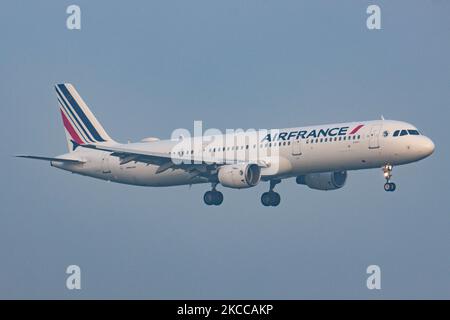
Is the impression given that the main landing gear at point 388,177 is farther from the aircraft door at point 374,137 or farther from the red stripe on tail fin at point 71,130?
the red stripe on tail fin at point 71,130

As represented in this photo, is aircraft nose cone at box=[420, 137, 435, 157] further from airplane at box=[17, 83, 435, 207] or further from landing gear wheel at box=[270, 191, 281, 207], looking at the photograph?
landing gear wheel at box=[270, 191, 281, 207]

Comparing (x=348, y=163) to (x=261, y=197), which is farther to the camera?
(x=261, y=197)

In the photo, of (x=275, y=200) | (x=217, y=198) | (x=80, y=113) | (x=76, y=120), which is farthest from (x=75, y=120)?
(x=275, y=200)

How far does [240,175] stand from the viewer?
274 feet

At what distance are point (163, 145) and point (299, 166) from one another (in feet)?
36.6

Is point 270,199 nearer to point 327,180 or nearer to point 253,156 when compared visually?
point 327,180

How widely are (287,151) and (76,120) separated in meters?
20.3

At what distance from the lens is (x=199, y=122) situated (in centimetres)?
9119

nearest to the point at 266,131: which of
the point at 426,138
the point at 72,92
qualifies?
the point at 426,138

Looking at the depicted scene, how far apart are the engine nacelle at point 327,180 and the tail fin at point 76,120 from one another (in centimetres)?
1572

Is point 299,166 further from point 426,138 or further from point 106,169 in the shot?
point 106,169

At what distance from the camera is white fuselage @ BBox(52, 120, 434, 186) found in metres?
79.8

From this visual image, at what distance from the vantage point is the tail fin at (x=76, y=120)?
313 feet

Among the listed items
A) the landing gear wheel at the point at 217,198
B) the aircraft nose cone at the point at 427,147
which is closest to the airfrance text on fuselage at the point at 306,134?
the aircraft nose cone at the point at 427,147
